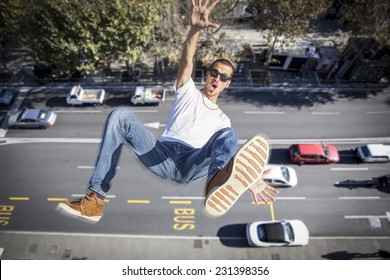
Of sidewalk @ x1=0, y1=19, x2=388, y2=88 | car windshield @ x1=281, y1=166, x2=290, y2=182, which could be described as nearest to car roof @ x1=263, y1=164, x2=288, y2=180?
car windshield @ x1=281, y1=166, x2=290, y2=182

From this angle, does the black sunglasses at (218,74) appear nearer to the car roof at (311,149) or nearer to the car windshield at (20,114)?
the car roof at (311,149)

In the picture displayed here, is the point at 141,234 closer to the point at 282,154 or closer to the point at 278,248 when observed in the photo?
the point at 278,248

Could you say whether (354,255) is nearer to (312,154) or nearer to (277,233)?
(277,233)

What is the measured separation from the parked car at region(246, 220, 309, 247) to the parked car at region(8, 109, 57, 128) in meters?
20.0

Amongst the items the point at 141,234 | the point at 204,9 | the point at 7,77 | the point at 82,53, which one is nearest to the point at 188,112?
the point at 204,9

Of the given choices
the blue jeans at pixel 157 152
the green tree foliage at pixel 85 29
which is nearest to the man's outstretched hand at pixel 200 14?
the blue jeans at pixel 157 152

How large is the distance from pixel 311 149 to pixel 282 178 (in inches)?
154

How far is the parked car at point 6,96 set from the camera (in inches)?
1099

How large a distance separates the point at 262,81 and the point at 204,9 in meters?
25.8

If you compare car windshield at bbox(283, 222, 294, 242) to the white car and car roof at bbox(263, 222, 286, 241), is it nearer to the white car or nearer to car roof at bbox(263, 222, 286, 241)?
car roof at bbox(263, 222, 286, 241)

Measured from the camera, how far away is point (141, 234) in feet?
62.8

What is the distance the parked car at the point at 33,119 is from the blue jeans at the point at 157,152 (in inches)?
880

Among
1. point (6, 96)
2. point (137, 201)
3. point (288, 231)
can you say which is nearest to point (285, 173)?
point (288, 231)

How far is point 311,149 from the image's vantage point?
2278 cm
